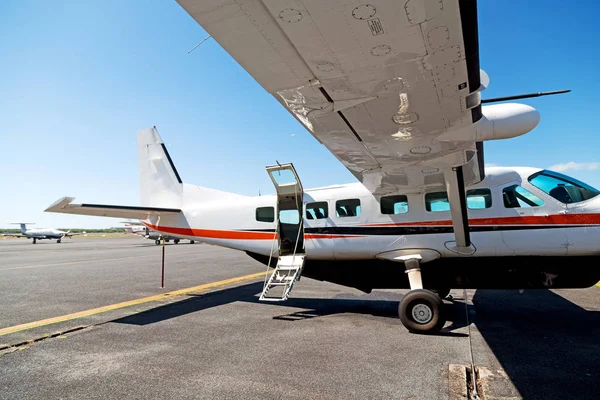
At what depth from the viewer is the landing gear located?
6082 millimetres

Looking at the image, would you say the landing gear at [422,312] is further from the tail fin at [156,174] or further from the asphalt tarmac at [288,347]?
the tail fin at [156,174]

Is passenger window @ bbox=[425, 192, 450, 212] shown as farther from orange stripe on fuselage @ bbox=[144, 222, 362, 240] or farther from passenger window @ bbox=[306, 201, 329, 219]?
passenger window @ bbox=[306, 201, 329, 219]

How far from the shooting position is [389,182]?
7117 millimetres

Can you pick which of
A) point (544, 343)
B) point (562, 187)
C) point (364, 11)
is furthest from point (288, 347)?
point (562, 187)

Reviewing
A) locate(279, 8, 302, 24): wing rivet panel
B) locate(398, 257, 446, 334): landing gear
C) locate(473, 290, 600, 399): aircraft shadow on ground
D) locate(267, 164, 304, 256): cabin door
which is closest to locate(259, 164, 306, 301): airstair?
locate(267, 164, 304, 256): cabin door

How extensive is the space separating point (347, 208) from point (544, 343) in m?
4.32

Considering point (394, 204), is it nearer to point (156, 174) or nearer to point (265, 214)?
point (265, 214)

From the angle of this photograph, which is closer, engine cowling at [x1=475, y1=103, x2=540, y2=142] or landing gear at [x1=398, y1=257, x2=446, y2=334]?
engine cowling at [x1=475, y1=103, x2=540, y2=142]

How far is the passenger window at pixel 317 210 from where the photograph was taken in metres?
8.23

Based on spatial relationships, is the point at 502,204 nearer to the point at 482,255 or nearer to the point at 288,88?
the point at 482,255

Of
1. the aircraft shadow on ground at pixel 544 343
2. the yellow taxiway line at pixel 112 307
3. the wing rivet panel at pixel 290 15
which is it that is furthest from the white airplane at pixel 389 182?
the yellow taxiway line at pixel 112 307

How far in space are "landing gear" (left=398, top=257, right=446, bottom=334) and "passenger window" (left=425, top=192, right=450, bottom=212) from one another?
5.89 feet

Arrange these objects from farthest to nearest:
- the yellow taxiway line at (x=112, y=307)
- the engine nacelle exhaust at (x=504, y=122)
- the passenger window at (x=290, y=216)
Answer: the passenger window at (x=290, y=216) → the yellow taxiway line at (x=112, y=307) → the engine nacelle exhaust at (x=504, y=122)

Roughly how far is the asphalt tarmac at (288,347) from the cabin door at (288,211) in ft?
5.05
